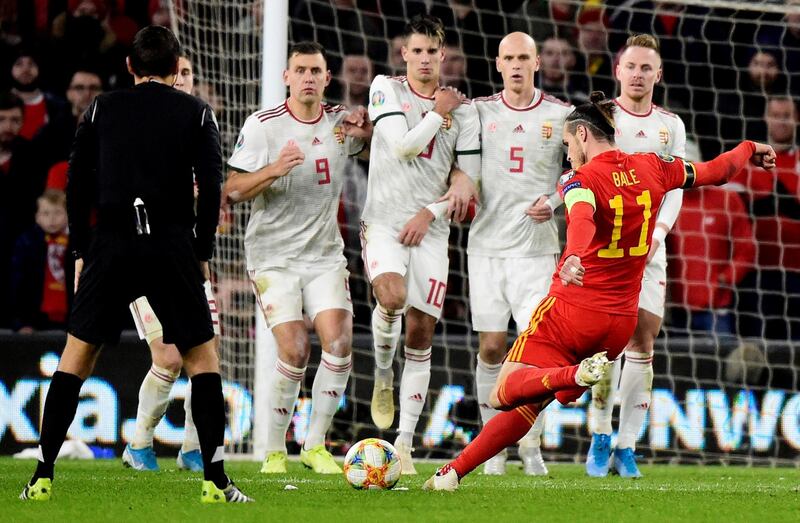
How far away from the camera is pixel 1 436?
31.2 ft

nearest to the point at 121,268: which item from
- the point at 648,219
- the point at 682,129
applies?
the point at 648,219

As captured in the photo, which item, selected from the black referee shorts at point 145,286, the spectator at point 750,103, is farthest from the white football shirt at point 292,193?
the spectator at point 750,103

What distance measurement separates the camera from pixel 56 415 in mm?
5547

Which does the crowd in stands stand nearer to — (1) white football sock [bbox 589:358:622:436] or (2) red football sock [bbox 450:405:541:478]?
(1) white football sock [bbox 589:358:622:436]

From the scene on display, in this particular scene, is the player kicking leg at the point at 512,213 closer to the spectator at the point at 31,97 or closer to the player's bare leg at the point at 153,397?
the player's bare leg at the point at 153,397

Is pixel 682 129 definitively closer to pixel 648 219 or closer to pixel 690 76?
pixel 648 219

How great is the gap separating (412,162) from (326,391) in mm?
1409

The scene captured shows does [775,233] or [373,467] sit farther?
[775,233]

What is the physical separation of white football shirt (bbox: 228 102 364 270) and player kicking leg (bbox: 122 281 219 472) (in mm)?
451

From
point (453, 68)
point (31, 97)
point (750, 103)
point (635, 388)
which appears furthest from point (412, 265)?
point (750, 103)

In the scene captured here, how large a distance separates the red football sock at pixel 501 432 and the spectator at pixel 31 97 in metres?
6.48

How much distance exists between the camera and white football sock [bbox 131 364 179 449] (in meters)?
7.84

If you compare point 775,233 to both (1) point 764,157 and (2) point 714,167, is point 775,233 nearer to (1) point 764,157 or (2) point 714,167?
(1) point 764,157

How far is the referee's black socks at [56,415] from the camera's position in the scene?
5.55 metres
